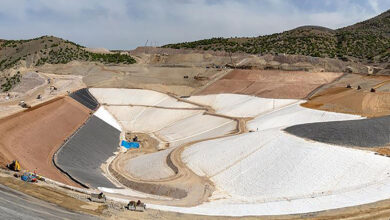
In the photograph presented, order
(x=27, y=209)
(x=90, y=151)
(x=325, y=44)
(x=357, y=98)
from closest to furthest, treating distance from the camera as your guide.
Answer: (x=27, y=209) < (x=90, y=151) < (x=357, y=98) < (x=325, y=44)

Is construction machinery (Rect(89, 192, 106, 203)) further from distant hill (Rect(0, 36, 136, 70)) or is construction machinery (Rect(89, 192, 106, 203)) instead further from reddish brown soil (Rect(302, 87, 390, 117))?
distant hill (Rect(0, 36, 136, 70))

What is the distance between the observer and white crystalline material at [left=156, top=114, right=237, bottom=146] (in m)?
50.7

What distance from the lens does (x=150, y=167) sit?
3797cm

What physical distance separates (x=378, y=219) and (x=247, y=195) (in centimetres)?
1078

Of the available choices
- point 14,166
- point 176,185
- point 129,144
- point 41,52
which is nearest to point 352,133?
point 176,185

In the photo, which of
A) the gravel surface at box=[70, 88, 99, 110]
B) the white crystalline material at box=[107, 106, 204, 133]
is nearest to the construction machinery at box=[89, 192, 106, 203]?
the white crystalline material at box=[107, 106, 204, 133]

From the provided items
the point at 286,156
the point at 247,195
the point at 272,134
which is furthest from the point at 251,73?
the point at 247,195

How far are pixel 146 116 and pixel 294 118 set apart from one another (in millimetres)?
27872

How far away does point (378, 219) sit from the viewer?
21.2 metres

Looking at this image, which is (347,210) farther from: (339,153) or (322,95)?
(322,95)

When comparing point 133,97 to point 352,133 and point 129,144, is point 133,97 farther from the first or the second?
point 352,133

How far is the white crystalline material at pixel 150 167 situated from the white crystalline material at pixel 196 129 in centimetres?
872

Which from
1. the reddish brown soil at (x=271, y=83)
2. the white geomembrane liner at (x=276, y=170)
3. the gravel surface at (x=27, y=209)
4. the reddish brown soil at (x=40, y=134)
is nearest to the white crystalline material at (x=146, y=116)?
the white geomembrane liner at (x=276, y=170)

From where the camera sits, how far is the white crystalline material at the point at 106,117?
60.9m
